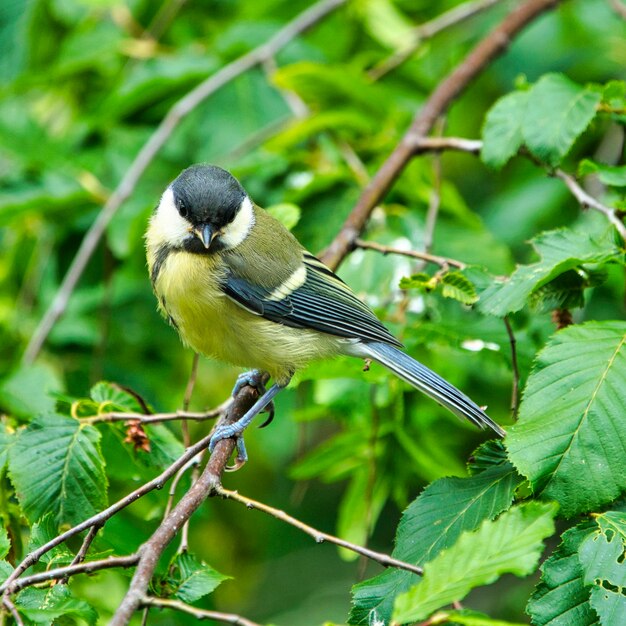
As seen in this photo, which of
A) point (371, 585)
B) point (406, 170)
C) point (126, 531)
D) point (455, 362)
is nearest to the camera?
point (371, 585)

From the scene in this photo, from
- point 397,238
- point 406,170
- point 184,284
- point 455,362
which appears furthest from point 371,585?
point 406,170

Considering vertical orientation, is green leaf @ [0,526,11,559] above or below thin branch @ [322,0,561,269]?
below

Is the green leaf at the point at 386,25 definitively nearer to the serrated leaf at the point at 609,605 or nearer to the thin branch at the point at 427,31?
the thin branch at the point at 427,31

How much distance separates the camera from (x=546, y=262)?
1.95 m

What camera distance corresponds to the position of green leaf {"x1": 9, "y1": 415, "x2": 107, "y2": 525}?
191cm

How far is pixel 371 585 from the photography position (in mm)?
1641

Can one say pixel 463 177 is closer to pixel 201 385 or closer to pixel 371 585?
pixel 201 385

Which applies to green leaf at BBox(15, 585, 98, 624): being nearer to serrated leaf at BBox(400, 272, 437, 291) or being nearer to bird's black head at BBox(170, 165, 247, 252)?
serrated leaf at BBox(400, 272, 437, 291)

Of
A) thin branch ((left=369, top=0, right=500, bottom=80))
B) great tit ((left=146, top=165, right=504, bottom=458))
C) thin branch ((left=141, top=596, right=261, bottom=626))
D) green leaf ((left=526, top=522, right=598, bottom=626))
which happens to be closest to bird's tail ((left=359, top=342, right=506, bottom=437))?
great tit ((left=146, top=165, right=504, bottom=458))

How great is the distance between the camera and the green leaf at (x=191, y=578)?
1.60 m

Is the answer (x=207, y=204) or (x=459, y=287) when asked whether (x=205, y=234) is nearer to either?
(x=207, y=204)

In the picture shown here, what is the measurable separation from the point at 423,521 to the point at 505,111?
1303 millimetres

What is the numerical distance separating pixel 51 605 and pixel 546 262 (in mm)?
1320

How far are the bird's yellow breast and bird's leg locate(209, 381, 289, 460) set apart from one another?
8 centimetres
